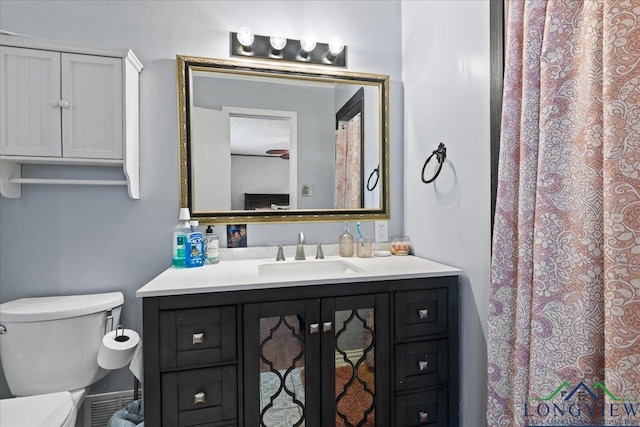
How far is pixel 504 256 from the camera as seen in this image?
1110mm

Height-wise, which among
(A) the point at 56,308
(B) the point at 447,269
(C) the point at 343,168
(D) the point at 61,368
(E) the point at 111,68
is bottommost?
(D) the point at 61,368

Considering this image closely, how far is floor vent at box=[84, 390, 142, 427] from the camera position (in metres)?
1.54

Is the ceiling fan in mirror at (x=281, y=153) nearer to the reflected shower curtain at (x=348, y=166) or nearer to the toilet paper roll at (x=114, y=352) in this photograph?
the reflected shower curtain at (x=348, y=166)

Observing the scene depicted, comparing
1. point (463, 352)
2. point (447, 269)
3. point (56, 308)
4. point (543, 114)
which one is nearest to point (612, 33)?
point (543, 114)

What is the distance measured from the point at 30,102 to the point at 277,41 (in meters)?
1.15

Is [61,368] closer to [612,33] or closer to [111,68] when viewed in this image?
[111,68]

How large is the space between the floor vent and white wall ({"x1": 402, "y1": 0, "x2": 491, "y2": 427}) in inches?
62.0

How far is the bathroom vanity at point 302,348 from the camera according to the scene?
3.74 feet

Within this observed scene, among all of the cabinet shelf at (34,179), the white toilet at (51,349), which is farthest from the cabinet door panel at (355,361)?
the cabinet shelf at (34,179)

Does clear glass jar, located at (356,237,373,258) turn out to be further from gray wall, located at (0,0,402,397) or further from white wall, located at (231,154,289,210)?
white wall, located at (231,154,289,210)

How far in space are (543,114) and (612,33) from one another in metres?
0.23

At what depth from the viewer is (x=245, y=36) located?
1681 millimetres
